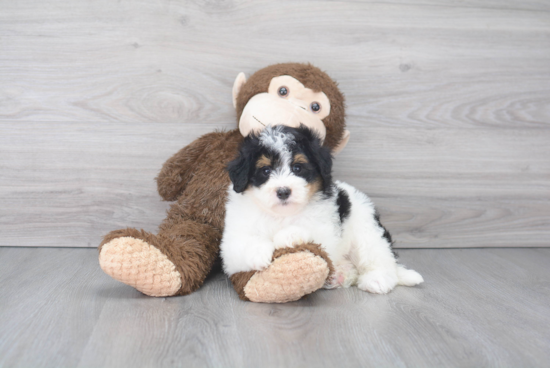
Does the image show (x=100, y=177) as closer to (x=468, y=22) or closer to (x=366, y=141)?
(x=366, y=141)

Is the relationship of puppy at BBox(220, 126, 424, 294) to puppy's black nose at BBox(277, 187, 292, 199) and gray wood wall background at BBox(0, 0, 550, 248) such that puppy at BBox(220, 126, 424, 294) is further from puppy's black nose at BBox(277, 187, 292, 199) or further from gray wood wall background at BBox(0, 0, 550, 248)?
gray wood wall background at BBox(0, 0, 550, 248)

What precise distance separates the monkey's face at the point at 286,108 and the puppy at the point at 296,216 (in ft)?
0.55

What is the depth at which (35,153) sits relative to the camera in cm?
204

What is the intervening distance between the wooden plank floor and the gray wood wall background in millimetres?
478

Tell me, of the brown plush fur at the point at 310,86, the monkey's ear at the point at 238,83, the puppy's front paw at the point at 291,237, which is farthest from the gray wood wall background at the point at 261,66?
the puppy's front paw at the point at 291,237

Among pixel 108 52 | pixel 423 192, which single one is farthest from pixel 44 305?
pixel 423 192

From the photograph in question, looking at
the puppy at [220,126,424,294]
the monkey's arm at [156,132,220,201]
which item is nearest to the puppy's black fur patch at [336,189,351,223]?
the puppy at [220,126,424,294]

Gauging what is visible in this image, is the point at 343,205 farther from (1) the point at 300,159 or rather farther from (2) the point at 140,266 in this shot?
(2) the point at 140,266

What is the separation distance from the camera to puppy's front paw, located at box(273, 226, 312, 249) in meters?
1.37

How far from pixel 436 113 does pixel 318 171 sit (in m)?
1.01

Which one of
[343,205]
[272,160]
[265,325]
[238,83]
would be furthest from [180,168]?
[265,325]

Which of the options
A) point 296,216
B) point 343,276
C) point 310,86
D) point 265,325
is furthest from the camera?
point 310,86

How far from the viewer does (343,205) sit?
63.4 inches

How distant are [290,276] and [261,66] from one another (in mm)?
1107
